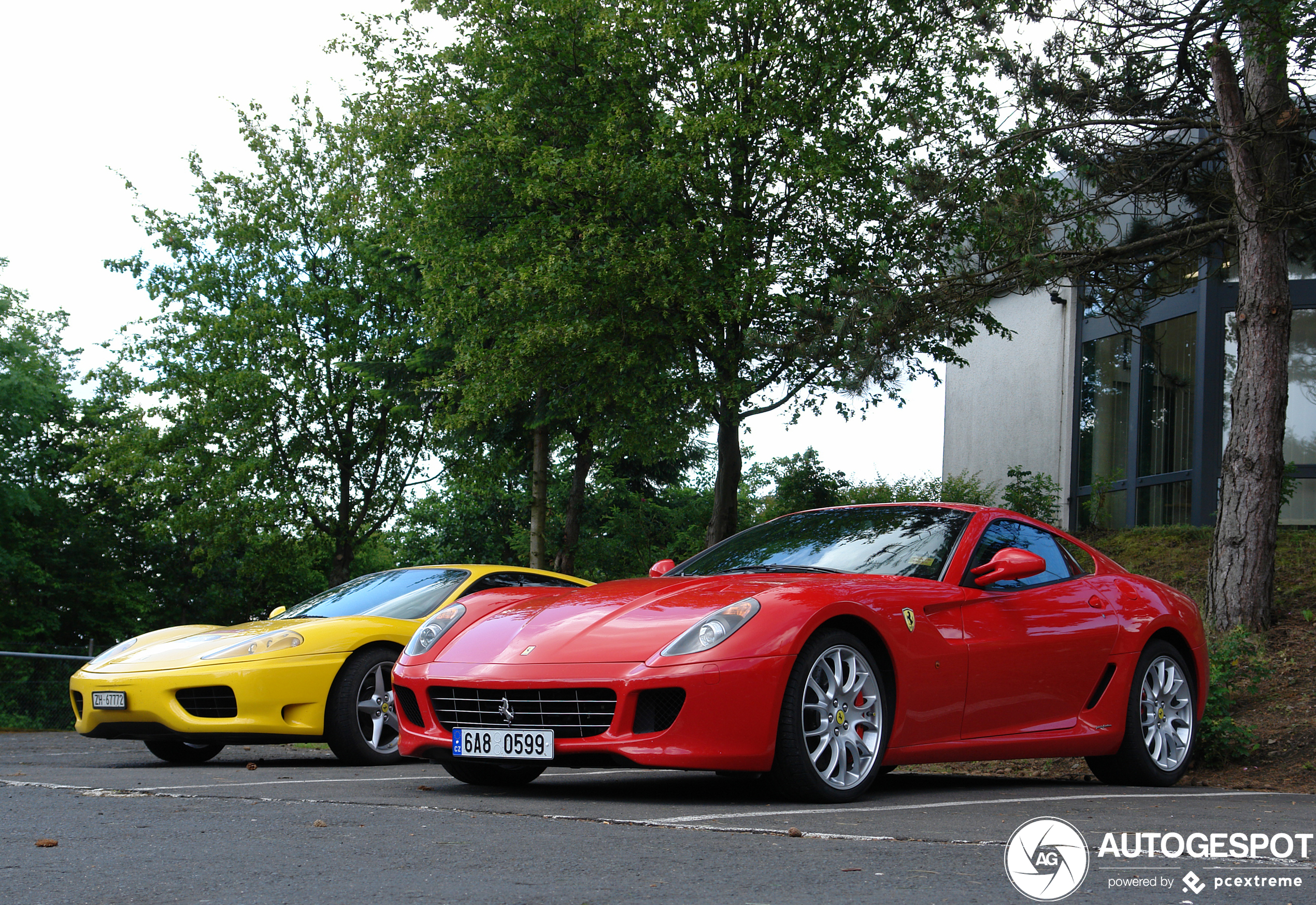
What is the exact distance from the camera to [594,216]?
65.1 ft

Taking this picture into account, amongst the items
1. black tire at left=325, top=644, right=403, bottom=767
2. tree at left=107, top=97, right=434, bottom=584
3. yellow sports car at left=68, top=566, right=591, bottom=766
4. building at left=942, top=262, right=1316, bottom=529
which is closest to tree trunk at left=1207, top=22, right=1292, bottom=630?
building at left=942, top=262, right=1316, bottom=529

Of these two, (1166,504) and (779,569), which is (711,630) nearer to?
(779,569)

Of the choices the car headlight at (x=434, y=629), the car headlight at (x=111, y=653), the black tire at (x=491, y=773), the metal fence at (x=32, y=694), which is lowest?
the metal fence at (x=32, y=694)

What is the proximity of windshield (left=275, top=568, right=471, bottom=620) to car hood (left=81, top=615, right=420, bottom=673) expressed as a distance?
0.61ft

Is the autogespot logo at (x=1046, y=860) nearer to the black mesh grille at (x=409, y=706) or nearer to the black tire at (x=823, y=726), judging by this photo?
the black tire at (x=823, y=726)

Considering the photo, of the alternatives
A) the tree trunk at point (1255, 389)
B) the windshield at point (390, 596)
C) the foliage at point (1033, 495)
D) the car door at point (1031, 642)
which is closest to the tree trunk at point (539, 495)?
the foliage at point (1033, 495)

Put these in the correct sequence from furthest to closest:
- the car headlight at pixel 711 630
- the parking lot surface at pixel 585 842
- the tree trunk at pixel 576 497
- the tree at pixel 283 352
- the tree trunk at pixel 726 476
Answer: the tree at pixel 283 352, the tree trunk at pixel 576 497, the tree trunk at pixel 726 476, the car headlight at pixel 711 630, the parking lot surface at pixel 585 842

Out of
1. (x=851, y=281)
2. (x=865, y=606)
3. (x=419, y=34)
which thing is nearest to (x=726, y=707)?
(x=865, y=606)

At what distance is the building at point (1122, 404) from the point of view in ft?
65.4

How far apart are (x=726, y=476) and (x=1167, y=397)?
25.8ft

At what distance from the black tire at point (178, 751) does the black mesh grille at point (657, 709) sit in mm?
4646

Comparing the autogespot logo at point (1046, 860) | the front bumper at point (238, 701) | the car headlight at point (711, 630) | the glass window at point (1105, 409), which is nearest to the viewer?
the autogespot logo at point (1046, 860)

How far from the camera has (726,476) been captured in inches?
810

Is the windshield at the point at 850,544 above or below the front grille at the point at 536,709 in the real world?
above
